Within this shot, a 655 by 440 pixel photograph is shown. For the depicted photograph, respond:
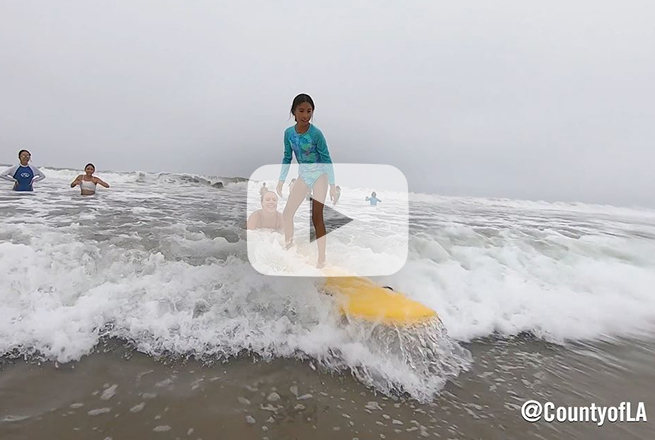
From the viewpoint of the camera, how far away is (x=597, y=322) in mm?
3443

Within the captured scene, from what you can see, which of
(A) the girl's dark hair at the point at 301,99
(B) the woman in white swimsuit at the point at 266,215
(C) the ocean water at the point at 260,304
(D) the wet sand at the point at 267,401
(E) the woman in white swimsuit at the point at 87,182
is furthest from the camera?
(E) the woman in white swimsuit at the point at 87,182

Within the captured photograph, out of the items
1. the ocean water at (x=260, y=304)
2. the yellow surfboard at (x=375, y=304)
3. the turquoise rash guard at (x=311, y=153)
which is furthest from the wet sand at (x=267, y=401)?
the turquoise rash guard at (x=311, y=153)

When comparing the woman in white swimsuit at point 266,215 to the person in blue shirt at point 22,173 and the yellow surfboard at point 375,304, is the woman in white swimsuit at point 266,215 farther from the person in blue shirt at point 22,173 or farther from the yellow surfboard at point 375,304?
the person in blue shirt at point 22,173

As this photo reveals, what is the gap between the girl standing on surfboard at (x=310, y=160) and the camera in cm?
356

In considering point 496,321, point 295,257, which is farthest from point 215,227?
point 496,321

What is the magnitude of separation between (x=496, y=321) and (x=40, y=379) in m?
3.72

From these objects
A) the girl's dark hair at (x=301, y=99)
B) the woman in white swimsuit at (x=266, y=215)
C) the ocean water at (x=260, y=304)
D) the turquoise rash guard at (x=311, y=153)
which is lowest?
the ocean water at (x=260, y=304)

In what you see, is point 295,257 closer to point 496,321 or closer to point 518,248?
point 496,321

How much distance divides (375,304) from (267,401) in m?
1.18

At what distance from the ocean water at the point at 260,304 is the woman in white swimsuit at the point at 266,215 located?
42 cm

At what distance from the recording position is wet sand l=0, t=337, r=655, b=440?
1607mm

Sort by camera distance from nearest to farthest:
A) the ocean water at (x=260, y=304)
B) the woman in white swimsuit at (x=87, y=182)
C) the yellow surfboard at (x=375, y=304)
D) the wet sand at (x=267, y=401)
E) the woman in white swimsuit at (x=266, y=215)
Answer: the wet sand at (x=267, y=401)
the ocean water at (x=260, y=304)
the yellow surfboard at (x=375, y=304)
the woman in white swimsuit at (x=266, y=215)
the woman in white swimsuit at (x=87, y=182)

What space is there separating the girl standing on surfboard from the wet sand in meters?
1.73
